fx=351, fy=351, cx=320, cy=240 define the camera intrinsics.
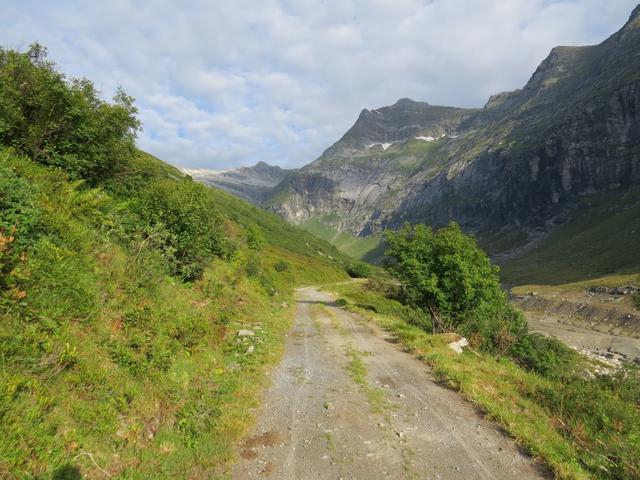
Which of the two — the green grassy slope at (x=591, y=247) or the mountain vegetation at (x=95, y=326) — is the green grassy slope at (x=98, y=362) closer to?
the mountain vegetation at (x=95, y=326)

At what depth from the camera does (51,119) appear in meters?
15.6

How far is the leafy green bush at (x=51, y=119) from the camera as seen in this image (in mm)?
14328

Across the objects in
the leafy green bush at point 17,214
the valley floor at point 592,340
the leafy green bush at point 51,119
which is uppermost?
the leafy green bush at point 51,119

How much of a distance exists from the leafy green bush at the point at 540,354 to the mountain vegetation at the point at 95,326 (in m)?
16.1

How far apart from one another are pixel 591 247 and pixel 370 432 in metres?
147

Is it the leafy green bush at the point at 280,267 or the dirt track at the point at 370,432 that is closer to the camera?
the dirt track at the point at 370,432

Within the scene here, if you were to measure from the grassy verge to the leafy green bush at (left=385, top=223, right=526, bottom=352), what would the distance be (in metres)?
10.3

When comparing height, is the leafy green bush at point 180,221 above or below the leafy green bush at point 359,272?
above

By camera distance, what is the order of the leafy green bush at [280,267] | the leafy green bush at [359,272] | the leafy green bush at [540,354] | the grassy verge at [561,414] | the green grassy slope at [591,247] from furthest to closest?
the leafy green bush at [359,272]
the green grassy slope at [591,247]
the leafy green bush at [280,267]
the leafy green bush at [540,354]
the grassy verge at [561,414]

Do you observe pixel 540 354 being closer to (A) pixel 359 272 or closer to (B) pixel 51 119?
(B) pixel 51 119

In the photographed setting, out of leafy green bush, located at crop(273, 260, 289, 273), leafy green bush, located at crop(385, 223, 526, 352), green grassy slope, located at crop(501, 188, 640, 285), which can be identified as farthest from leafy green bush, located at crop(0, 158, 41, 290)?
green grassy slope, located at crop(501, 188, 640, 285)

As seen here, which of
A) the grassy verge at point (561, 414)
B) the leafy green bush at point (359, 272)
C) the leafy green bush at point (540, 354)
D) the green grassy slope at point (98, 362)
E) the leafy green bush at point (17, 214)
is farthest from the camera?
the leafy green bush at point (359, 272)

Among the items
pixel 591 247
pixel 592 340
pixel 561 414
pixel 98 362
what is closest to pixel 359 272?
pixel 591 247

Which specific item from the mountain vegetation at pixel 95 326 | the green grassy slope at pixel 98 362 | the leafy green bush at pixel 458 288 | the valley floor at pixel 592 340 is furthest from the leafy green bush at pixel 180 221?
the valley floor at pixel 592 340
